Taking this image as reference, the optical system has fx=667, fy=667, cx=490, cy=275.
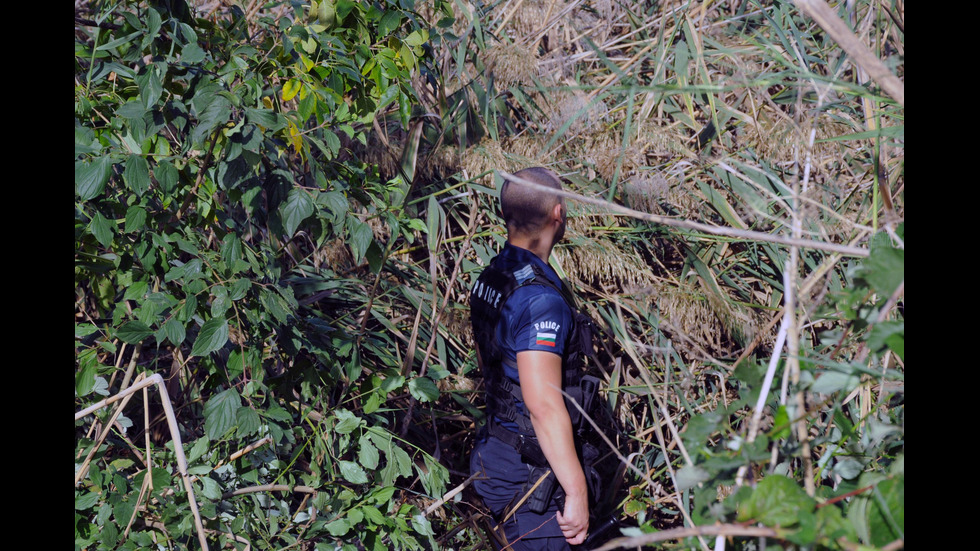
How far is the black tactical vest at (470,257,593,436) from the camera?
181cm

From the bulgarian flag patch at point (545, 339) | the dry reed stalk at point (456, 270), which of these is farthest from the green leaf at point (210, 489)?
the bulgarian flag patch at point (545, 339)

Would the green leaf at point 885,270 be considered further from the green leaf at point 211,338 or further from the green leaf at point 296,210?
the green leaf at point 211,338

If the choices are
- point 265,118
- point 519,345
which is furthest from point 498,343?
point 265,118

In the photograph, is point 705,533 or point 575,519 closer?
point 705,533

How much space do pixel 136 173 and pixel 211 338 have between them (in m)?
0.35

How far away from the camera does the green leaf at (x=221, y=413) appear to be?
1.42 meters

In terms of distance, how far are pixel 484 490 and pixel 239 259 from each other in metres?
0.96

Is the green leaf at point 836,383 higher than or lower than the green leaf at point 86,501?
higher

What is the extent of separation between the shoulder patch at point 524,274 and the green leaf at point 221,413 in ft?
2.50

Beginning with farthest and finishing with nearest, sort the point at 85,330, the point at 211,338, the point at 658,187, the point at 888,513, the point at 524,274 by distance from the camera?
the point at 658,187, the point at 524,274, the point at 85,330, the point at 211,338, the point at 888,513

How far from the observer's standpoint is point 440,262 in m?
2.48

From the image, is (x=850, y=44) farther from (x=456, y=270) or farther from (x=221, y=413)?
(x=456, y=270)

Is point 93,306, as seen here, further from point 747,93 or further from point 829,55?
point 829,55

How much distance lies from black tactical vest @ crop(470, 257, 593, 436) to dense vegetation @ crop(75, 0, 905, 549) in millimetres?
161
